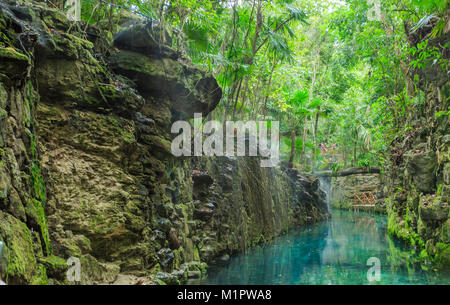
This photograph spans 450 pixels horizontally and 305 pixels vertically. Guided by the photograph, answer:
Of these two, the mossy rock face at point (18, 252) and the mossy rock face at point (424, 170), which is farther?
the mossy rock face at point (424, 170)

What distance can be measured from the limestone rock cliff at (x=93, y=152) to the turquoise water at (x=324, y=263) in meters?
1.14

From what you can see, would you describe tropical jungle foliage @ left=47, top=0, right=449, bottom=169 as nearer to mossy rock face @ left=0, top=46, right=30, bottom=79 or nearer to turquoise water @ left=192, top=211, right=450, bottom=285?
mossy rock face @ left=0, top=46, right=30, bottom=79

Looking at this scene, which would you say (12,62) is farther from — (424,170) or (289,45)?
(289,45)

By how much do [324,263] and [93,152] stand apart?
7629 mm

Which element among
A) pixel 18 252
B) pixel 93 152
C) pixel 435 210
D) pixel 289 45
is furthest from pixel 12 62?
pixel 289 45

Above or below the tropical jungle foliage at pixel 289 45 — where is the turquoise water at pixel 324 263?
below

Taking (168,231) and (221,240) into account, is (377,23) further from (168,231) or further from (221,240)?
(168,231)

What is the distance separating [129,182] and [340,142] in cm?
2507

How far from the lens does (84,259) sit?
4715 millimetres

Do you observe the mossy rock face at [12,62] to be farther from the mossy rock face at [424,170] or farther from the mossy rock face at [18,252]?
the mossy rock face at [424,170]

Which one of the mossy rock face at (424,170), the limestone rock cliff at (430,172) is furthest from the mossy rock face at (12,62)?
the mossy rock face at (424,170)

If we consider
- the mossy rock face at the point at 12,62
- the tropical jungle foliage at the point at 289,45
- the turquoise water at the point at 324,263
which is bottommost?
the turquoise water at the point at 324,263

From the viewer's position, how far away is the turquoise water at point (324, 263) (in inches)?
308

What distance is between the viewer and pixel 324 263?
1009 cm
